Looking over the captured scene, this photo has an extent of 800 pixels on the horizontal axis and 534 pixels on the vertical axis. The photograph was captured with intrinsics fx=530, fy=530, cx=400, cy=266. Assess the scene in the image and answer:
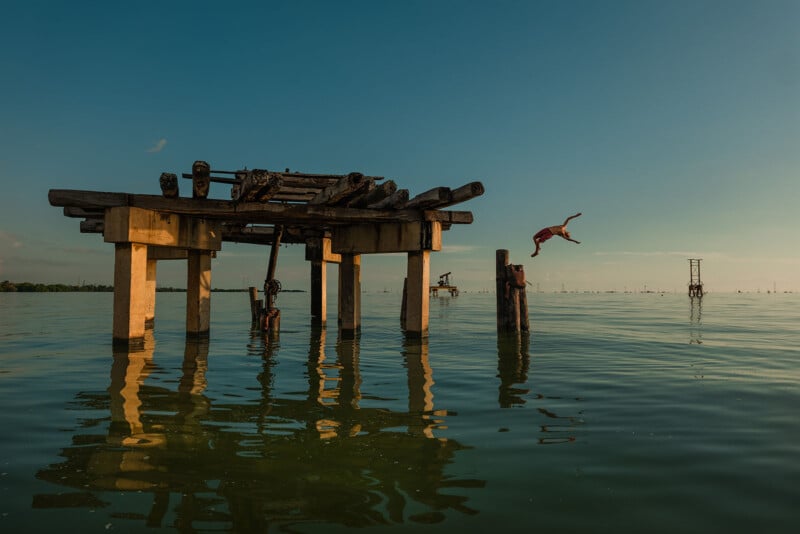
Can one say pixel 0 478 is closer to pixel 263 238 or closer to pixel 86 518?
pixel 86 518

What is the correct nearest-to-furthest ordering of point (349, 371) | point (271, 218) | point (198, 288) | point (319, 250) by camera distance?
point (349, 371) → point (271, 218) → point (198, 288) → point (319, 250)

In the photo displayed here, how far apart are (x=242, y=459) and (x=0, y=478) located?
196 cm

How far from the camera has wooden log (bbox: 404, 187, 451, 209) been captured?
40.4 feet

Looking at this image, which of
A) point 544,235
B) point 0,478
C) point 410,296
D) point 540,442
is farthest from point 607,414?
point 544,235

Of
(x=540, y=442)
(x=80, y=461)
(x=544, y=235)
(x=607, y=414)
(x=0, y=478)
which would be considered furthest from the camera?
(x=544, y=235)

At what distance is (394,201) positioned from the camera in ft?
44.7

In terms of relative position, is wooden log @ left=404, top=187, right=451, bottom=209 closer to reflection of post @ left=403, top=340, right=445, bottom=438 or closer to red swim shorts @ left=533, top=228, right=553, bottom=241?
reflection of post @ left=403, top=340, right=445, bottom=438

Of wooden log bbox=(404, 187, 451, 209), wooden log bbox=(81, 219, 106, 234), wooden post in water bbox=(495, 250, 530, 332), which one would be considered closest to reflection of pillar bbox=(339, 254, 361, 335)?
wooden log bbox=(404, 187, 451, 209)

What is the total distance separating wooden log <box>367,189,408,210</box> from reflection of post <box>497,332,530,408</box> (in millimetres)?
4598

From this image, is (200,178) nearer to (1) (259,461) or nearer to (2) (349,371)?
(2) (349,371)

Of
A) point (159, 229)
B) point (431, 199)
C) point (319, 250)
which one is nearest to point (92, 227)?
point (159, 229)

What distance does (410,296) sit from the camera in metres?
14.8

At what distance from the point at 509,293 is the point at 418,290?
4885mm

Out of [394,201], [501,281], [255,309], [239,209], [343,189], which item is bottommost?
[255,309]
